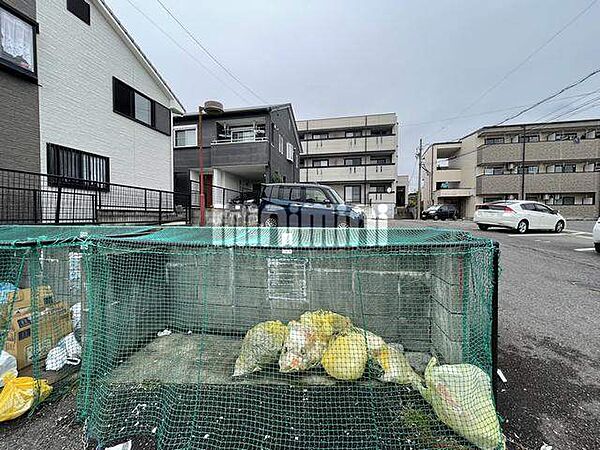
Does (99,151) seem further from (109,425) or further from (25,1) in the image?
(109,425)

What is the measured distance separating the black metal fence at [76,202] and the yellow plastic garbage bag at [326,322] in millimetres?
6435

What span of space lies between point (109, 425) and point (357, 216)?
7.27 metres

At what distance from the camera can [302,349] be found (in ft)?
7.37

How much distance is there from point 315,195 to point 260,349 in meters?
6.80

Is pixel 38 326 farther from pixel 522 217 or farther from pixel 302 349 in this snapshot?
pixel 522 217

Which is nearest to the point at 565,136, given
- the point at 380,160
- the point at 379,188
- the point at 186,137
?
the point at 380,160

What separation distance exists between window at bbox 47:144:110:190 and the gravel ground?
6077mm

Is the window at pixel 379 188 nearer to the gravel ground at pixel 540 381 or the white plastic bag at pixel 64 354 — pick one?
the gravel ground at pixel 540 381

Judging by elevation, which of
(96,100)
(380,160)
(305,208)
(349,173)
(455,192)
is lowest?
(305,208)

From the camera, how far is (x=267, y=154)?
1417cm

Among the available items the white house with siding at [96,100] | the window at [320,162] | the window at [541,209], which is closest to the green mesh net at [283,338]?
the white house with siding at [96,100]

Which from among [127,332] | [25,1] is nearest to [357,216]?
[127,332]

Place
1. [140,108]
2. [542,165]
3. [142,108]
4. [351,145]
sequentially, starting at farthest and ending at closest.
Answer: [351,145] < [542,165] < [142,108] < [140,108]

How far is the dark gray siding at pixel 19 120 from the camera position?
239 inches
